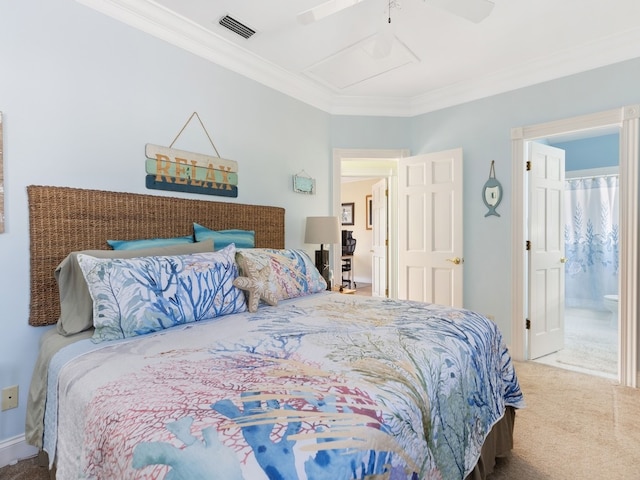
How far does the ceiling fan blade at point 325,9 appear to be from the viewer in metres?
1.91

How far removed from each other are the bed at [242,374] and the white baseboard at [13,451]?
18.5 inches

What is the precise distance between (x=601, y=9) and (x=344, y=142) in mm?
2327

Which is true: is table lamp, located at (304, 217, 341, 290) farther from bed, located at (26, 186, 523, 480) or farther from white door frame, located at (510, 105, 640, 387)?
white door frame, located at (510, 105, 640, 387)

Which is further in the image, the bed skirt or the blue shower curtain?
the blue shower curtain

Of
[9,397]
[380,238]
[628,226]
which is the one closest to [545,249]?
[628,226]

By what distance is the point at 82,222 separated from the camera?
1981 mm

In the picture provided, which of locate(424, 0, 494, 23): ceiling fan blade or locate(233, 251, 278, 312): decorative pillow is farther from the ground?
locate(424, 0, 494, 23): ceiling fan blade

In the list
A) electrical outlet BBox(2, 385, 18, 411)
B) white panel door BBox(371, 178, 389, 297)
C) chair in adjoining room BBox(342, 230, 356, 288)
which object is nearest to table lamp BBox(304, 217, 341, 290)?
white panel door BBox(371, 178, 389, 297)

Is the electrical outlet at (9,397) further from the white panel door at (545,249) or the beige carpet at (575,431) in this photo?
the white panel door at (545,249)

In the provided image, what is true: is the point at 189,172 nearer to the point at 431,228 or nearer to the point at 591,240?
the point at 431,228

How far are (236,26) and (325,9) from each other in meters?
0.88

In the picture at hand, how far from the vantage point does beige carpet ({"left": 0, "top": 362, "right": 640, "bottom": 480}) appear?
1.71 meters

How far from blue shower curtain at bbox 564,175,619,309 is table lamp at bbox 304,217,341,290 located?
402 cm

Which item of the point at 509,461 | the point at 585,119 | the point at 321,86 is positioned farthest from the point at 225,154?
the point at 585,119
